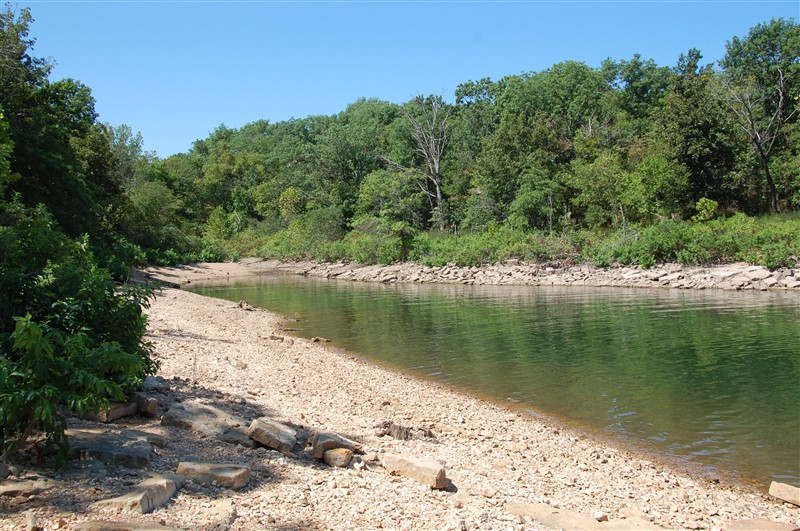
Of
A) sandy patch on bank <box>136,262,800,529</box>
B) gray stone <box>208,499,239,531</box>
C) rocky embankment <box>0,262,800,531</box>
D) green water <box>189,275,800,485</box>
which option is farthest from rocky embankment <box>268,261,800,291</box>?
gray stone <box>208,499,239,531</box>

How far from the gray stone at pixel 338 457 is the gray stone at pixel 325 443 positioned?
0.07 meters

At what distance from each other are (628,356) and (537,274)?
24.3 metres

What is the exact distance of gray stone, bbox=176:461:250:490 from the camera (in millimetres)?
6016

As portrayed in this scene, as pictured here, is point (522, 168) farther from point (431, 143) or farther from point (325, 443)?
point (325, 443)

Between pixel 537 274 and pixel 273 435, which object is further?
pixel 537 274

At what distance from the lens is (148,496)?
5328 mm

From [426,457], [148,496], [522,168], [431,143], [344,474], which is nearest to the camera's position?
[148,496]

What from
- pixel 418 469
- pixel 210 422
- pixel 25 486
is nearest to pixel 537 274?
pixel 210 422

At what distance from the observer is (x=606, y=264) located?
39.0 metres

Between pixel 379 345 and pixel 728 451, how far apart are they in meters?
11.8

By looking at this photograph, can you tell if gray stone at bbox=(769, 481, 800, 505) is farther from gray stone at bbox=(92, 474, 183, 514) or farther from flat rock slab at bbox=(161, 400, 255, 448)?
gray stone at bbox=(92, 474, 183, 514)

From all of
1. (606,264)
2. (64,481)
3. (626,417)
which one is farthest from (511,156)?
(64,481)

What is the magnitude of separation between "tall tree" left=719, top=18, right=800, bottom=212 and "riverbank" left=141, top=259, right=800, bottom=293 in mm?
12777

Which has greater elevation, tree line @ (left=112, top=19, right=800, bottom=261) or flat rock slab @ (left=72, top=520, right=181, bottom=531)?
tree line @ (left=112, top=19, right=800, bottom=261)
